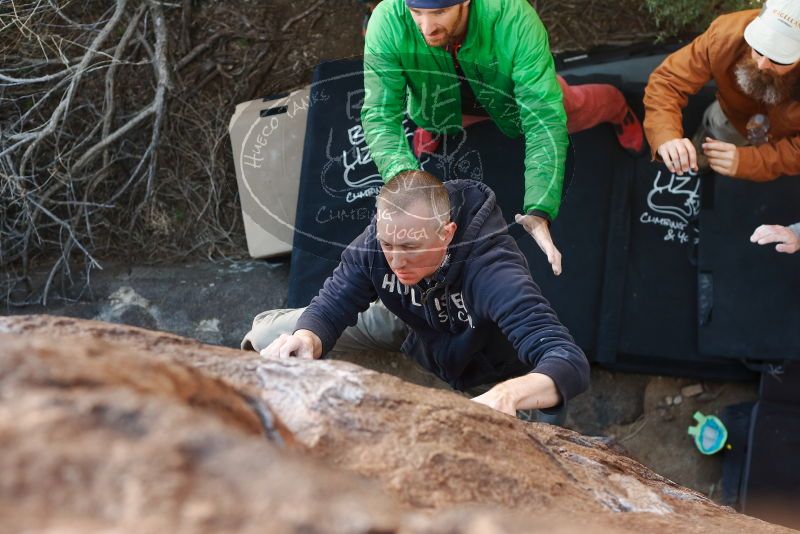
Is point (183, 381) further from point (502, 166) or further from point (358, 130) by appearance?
point (358, 130)

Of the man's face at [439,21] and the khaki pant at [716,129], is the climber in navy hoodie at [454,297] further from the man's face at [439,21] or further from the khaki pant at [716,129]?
the khaki pant at [716,129]

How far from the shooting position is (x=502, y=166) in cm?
326

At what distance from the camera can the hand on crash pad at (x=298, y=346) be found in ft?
7.93

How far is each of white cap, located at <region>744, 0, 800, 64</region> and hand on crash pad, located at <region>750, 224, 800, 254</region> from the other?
0.63 meters

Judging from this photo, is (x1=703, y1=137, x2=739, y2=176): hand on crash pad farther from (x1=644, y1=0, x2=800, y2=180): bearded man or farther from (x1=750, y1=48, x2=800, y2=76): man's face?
(x1=750, y1=48, x2=800, y2=76): man's face

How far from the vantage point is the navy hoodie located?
2344mm

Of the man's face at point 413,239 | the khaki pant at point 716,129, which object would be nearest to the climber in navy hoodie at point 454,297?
the man's face at point 413,239

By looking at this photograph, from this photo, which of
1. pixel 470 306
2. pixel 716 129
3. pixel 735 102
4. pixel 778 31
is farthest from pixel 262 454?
pixel 716 129

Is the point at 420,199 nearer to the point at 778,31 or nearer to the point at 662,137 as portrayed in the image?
the point at 662,137

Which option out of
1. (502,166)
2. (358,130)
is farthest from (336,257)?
(502,166)

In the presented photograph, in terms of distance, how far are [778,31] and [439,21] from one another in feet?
3.22

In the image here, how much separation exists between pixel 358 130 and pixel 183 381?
2636 millimetres

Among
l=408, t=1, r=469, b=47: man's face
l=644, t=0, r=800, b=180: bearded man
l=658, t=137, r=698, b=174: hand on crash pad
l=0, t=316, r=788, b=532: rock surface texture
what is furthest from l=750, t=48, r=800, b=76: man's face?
l=0, t=316, r=788, b=532: rock surface texture

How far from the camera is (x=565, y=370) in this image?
7.30 ft
